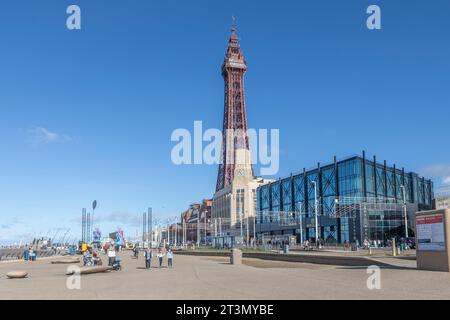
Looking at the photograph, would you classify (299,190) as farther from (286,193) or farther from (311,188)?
(286,193)

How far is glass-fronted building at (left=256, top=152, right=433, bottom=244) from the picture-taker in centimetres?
7212

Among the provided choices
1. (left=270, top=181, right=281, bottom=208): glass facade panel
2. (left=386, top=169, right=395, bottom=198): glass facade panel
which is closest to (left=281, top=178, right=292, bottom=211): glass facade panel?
(left=270, top=181, right=281, bottom=208): glass facade panel

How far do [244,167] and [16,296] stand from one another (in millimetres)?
119988

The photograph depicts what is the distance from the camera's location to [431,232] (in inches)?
784

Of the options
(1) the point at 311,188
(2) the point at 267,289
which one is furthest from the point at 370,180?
(2) the point at 267,289

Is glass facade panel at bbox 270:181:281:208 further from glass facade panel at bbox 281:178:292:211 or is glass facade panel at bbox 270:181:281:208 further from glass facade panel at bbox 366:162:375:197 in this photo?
glass facade panel at bbox 366:162:375:197

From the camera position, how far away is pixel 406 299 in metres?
12.3

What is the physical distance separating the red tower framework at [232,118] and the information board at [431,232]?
115m

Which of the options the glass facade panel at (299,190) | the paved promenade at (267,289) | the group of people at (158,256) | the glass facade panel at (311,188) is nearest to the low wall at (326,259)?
the paved promenade at (267,289)

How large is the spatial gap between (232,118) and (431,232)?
120m

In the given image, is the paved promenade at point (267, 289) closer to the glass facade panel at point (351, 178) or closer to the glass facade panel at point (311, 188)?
the glass facade panel at point (351, 178)

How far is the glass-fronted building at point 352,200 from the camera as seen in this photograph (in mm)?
72125
